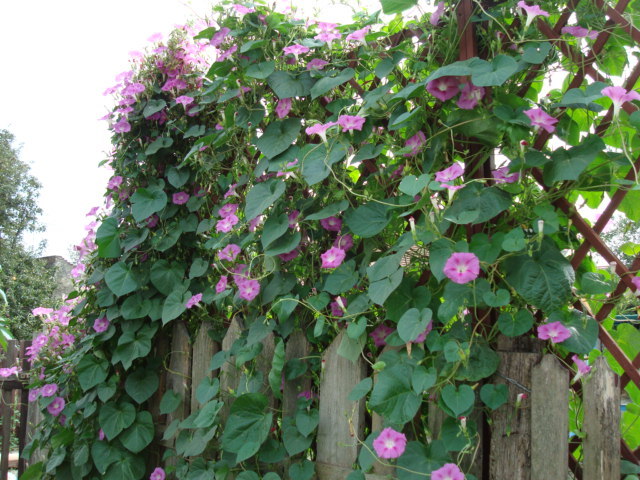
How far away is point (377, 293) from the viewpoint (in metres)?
1.31

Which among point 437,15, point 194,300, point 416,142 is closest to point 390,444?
point 416,142

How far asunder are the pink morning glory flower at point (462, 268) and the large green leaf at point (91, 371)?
1575 mm

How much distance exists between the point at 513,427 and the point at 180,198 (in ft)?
4.91

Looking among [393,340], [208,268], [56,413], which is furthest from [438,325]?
[56,413]

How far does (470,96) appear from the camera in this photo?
1286 millimetres

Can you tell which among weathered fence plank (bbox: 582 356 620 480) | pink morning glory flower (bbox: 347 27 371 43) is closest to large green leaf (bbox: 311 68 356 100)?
pink morning glory flower (bbox: 347 27 371 43)

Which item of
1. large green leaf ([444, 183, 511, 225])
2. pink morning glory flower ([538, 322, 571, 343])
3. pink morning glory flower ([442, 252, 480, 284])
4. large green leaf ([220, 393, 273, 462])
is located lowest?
large green leaf ([220, 393, 273, 462])

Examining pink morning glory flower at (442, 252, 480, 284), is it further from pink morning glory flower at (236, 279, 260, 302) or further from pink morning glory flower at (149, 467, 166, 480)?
pink morning glory flower at (149, 467, 166, 480)

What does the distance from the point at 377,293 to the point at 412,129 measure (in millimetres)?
431

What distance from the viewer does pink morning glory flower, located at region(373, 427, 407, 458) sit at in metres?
1.25

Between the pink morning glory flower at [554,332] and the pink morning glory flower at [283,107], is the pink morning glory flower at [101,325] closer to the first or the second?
the pink morning glory flower at [283,107]

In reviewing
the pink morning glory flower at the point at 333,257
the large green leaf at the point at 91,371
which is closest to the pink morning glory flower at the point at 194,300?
the large green leaf at the point at 91,371

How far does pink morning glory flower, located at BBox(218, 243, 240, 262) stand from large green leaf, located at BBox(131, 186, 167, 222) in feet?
1.51

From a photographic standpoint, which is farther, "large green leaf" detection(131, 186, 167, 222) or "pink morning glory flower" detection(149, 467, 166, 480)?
"large green leaf" detection(131, 186, 167, 222)
